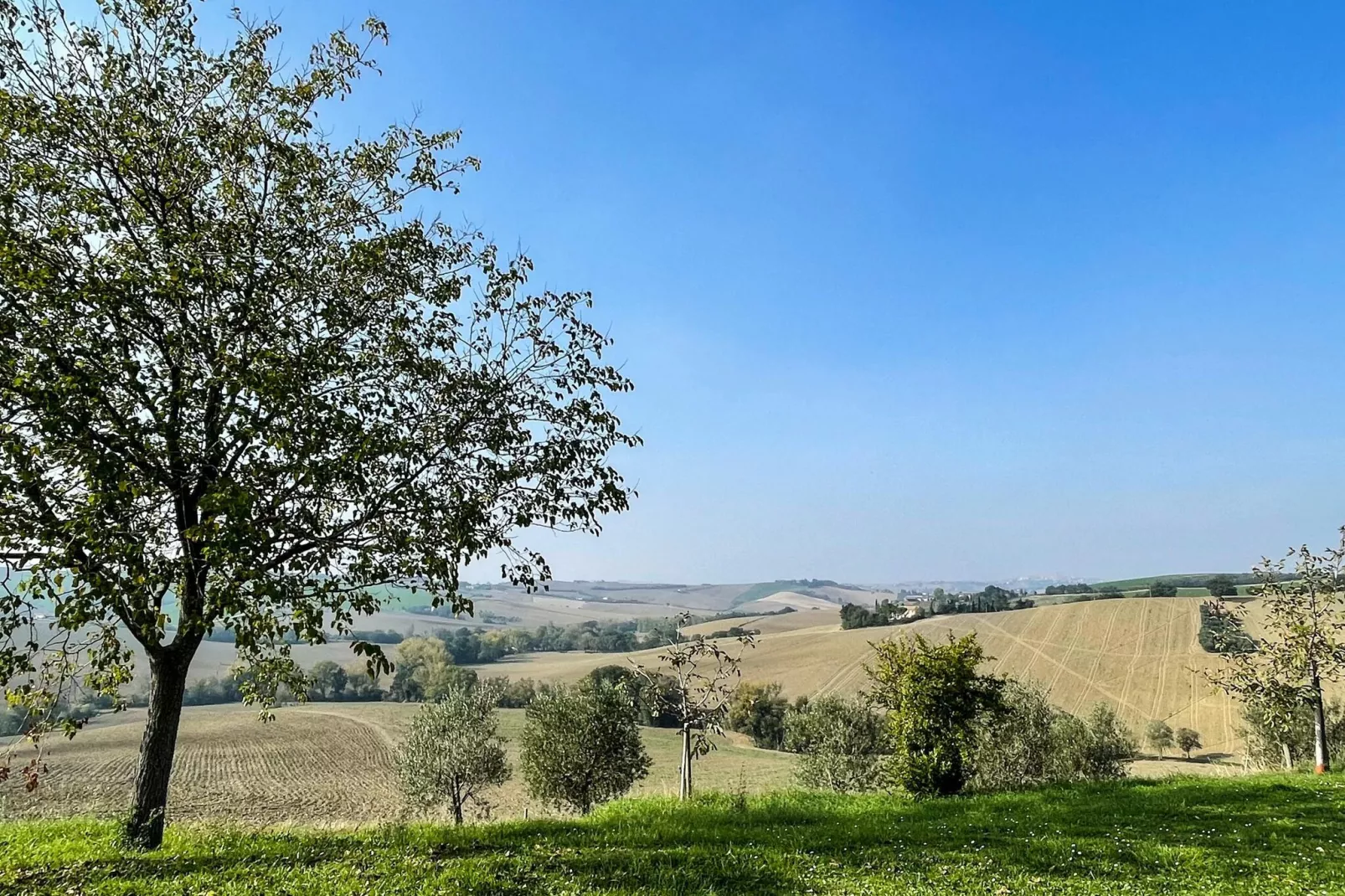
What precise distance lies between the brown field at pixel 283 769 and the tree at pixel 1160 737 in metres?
36.5

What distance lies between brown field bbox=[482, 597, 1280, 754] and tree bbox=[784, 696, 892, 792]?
9356 millimetres

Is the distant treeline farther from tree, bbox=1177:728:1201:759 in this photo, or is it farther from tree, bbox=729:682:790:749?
tree, bbox=1177:728:1201:759

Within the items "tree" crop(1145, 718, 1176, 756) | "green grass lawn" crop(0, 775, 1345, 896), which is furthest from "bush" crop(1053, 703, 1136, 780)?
"green grass lawn" crop(0, 775, 1345, 896)

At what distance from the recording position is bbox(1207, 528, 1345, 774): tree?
24.7m

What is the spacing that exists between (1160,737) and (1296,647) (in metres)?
54.1

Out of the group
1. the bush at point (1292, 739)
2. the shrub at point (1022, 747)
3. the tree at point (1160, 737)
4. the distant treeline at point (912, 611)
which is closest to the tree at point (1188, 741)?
the tree at point (1160, 737)

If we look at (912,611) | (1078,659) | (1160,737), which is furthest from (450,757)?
(912,611)

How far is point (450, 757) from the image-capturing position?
43.4m

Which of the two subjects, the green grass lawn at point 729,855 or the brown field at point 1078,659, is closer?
the green grass lawn at point 729,855

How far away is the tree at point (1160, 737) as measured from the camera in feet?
220

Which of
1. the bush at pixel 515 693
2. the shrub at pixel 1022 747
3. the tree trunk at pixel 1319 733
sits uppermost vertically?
the tree trunk at pixel 1319 733

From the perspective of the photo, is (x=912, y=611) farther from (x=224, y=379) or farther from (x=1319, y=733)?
(x=224, y=379)

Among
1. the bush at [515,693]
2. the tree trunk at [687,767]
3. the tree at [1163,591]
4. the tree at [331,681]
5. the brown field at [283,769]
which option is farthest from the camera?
the tree at [1163,591]

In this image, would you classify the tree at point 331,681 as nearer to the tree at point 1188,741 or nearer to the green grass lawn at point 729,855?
the green grass lawn at point 729,855
